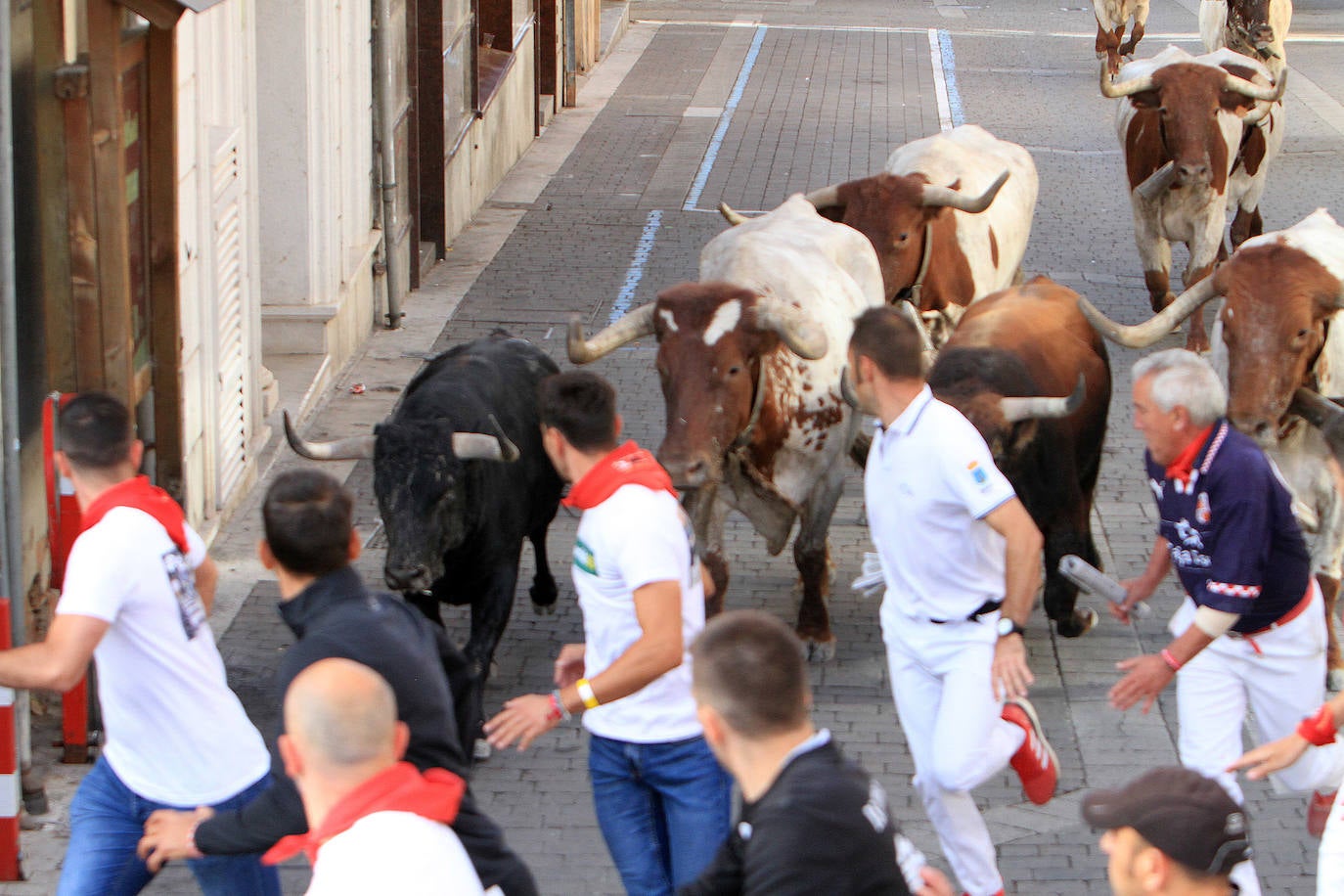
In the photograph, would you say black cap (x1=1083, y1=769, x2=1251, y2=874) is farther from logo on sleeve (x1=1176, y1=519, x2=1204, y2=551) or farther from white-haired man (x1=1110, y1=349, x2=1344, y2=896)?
logo on sleeve (x1=1176, y1=519, x2=1204, y2=551)

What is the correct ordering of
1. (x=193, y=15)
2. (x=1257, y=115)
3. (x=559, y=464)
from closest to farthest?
(x=559, y=464) → (x=193, y=15) → (x=1257, y=115)

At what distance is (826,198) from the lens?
32.7 ft

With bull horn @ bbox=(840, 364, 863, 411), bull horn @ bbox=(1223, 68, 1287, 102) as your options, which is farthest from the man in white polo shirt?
bull horn @ bbox=(1223, 68, 1287, 102)

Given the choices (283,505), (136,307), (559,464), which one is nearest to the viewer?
(283,505)

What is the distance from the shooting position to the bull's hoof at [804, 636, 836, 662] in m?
7.95

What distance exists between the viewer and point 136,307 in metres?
7.68

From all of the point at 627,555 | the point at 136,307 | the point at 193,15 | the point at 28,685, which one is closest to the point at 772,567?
the point at 136,307

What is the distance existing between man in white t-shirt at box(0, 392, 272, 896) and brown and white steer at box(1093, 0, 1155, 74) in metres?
22.1

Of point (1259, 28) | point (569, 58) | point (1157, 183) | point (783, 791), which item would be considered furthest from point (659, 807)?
point (569, 58)

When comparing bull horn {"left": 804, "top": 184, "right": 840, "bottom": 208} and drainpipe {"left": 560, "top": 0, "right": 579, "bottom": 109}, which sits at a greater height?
bull horn {"left": 804, "top": 184, "right": 840, "bottom": 208}

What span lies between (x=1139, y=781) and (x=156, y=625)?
258cm

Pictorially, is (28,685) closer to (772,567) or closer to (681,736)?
(681,736)

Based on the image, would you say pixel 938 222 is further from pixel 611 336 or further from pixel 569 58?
pixel 569 58

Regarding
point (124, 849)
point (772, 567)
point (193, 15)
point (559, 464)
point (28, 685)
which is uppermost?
point (193, 15)
